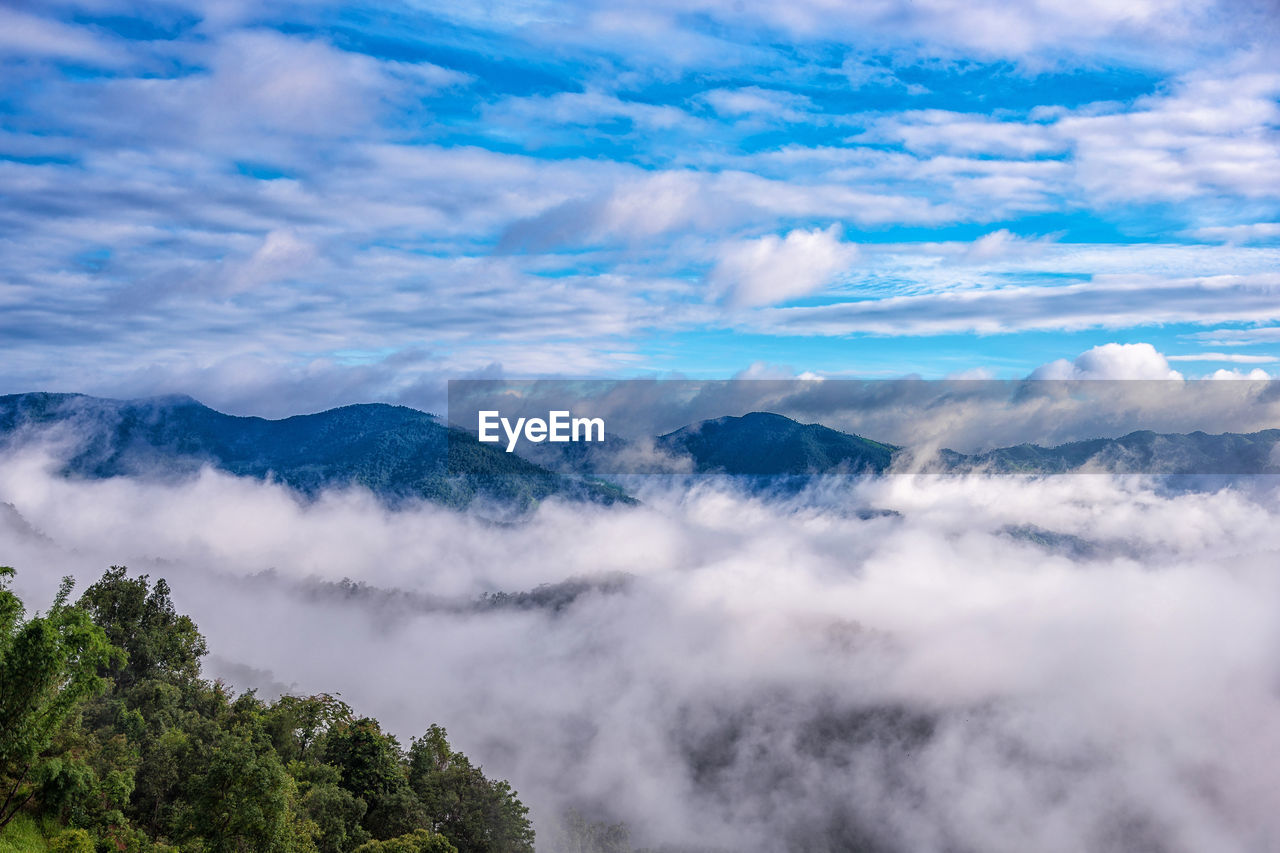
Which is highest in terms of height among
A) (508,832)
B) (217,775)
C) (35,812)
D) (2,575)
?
(2,575)

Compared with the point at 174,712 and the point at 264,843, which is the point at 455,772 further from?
the point at 264,843

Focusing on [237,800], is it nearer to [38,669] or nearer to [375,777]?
[38,669]

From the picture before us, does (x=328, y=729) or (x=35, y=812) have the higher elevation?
(x=35, y=812)

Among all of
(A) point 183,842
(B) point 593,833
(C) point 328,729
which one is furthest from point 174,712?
(B) point 593,833

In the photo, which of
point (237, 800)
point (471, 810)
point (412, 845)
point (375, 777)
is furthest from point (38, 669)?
point (471, 810)

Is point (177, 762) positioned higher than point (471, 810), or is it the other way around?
point (177, 762)

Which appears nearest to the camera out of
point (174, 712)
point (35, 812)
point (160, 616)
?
point (35, 812)

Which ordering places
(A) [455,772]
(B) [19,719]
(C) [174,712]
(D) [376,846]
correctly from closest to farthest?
(B) [19,719] < (D) [376,846] < (C) [174,712] < (A) [455,772]
